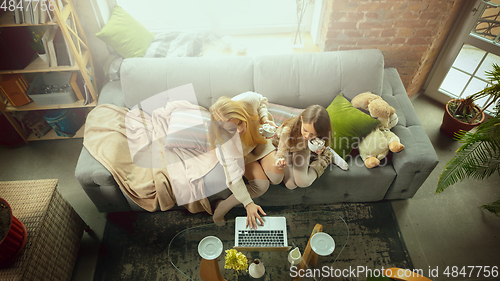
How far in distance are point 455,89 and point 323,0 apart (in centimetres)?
149

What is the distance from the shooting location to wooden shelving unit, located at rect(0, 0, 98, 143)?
1830 millimetres

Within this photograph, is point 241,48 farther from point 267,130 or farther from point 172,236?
point 172,236

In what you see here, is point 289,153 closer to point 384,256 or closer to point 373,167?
point 373,167

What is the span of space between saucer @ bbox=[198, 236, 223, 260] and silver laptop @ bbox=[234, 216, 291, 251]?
9 cm

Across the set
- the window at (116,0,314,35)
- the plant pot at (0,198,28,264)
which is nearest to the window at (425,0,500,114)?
the window at (116,0,314,35)

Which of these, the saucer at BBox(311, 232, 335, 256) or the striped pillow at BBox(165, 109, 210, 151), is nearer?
the saucer at BBox(311, 232, 335, 256)

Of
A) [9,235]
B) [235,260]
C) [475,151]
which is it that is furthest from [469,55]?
[9,235]

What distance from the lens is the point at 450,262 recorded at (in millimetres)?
1724

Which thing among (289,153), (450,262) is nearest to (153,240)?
(289,153)

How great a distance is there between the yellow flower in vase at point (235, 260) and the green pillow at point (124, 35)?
174 cm

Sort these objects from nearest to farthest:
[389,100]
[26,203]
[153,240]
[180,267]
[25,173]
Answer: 1. [180,267]
2. [26,203]
3. [153,240]
4. [389,100]
5. [25,173]

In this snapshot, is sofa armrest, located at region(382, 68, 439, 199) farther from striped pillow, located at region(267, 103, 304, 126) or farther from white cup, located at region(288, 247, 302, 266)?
white cup, located at region(288, 247, 302, 266)

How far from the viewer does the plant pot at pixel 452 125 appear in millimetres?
2225

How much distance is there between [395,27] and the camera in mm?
2160
